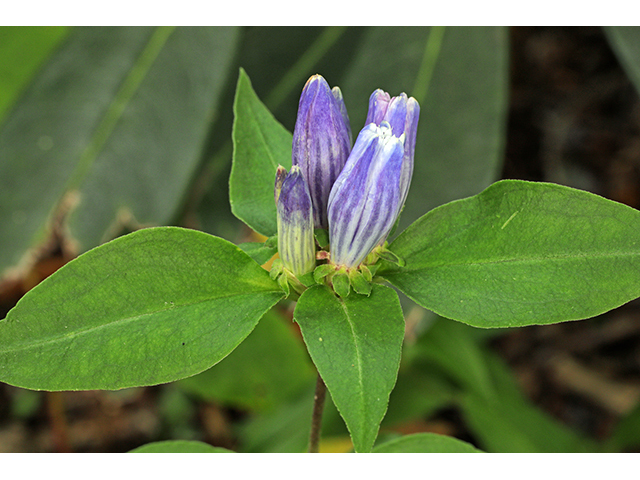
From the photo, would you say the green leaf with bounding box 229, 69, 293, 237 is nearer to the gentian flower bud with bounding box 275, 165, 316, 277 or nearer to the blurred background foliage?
the gentian flower bud with bounding box 275, 165, 316, 277

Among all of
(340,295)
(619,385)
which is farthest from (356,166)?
(619,385)

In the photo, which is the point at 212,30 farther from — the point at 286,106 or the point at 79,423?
the point at 79,423

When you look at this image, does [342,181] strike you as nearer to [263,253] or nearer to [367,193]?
[367,193]

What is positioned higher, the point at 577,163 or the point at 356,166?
the point at 577,163

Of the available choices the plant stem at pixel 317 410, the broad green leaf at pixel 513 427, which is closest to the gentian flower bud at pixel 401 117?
the plant stem at pixel 317 410

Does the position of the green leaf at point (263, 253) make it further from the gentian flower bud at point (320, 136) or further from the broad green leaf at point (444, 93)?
the broad green leaf at point (444, 93)

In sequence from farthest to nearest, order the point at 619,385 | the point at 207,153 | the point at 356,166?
the point at 619,385 < the point at 207,153 < the point at 356,166
